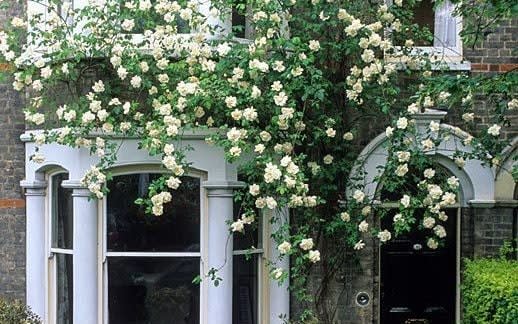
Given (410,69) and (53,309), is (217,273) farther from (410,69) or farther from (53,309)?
(410,69)

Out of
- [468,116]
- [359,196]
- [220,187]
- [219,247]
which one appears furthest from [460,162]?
Answer: [219,247]

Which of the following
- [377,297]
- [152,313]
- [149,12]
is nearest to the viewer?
[149,12]

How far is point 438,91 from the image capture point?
668 cm

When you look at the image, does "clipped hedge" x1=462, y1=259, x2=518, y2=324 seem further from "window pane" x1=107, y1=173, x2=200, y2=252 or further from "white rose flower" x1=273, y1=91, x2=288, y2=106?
"window pane" x1=107, y1=173, x2=200, y2=252

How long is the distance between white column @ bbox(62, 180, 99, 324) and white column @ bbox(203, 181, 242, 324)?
49.0 inches

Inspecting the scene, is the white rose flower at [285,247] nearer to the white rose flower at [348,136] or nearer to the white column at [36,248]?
the white rose flower at [348,136]

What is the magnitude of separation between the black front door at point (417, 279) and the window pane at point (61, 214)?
369 cm

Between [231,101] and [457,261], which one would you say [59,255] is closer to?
[231,101]

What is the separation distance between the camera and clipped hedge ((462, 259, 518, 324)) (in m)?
6.44

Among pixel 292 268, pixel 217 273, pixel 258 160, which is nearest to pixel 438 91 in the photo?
pixel 258 160

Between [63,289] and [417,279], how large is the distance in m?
4.21

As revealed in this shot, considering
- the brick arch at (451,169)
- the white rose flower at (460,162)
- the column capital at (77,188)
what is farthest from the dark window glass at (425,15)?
the column capital at (77,188)

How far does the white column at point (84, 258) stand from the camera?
24.7 ft

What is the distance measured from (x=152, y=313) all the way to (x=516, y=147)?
459 centimetres
